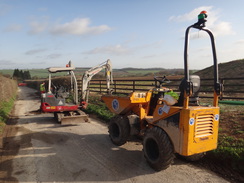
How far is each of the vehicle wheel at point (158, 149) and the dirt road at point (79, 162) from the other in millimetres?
220

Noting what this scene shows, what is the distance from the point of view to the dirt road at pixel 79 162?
3.86m

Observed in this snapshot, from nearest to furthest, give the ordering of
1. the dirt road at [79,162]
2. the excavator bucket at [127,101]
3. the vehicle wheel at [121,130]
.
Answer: the dirt road at [79,162] < the excavator bucket at [127,101] < the vehicle wheel at [121,130]

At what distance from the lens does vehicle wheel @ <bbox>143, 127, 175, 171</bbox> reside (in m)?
3.76

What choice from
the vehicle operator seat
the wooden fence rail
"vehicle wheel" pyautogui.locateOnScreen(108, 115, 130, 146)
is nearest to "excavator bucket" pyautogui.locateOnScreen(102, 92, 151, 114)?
"vehicle wheel" pyautogui.locateOnScreen(108, 115, 130, 146)

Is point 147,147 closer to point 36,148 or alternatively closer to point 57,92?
point 36,148

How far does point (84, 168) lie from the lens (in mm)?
4242

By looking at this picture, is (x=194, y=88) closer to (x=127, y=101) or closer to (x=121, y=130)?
(x=127, y=101)

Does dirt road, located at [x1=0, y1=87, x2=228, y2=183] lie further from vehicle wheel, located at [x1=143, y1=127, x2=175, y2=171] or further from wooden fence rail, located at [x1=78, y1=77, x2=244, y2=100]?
wooden fence rail, located at [x1=78, y1=77, x2=244, y2=100]

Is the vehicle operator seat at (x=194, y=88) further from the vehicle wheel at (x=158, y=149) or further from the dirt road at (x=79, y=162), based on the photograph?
the dirt road at (x=79, y=162)

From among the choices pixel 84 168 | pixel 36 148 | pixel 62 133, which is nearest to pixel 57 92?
pixel 62 133

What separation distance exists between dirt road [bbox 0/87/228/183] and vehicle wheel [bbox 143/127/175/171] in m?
0.22

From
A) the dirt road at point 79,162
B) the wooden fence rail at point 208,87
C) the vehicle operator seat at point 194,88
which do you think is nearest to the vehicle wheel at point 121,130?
the dirt road at point 79,162

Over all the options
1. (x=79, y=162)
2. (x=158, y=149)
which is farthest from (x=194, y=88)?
(x=79, y=162)

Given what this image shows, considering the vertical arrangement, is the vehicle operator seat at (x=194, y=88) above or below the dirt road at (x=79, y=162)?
above
